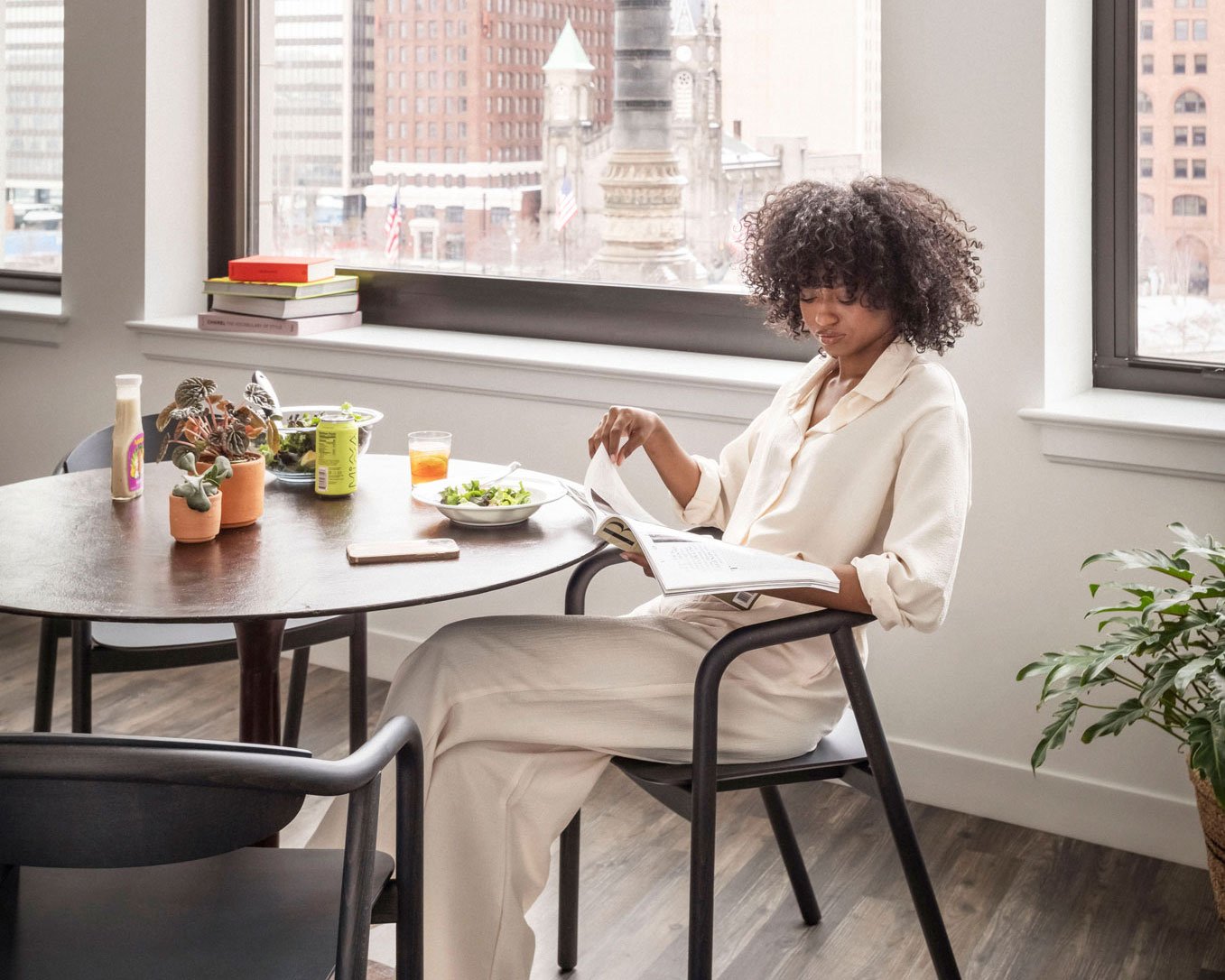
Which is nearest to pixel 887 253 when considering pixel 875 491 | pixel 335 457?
pixel 875 491

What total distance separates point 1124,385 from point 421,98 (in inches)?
72.8

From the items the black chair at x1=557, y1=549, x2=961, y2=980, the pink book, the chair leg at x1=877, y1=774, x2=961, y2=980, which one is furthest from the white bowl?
the pink book

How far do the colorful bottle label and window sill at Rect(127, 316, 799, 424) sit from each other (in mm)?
1089

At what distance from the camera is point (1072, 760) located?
246 cm

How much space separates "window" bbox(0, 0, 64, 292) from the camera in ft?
13.4

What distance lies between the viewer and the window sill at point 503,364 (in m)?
2.73

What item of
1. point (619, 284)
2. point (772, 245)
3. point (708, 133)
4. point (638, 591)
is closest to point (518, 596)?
point (638, 591)

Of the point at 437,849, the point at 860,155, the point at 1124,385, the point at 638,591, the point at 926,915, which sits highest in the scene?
the point at 860,155

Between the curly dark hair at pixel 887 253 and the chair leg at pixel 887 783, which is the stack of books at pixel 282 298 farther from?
the chair leg at pixel 887 783

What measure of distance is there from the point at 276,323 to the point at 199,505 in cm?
166

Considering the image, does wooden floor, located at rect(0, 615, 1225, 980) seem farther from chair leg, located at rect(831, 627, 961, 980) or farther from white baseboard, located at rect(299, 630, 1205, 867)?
chair leg, located at rect(831, 627, 961, 980)

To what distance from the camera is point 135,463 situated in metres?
2.00

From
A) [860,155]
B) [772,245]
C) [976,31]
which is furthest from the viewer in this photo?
[860,155]

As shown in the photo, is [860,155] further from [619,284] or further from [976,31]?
[619,284]
